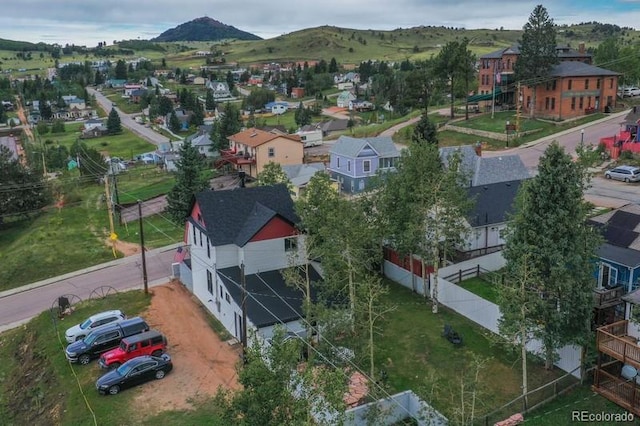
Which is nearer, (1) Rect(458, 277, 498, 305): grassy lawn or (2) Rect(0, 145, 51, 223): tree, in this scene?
(1) Rect(458, 277, 498, 305): grassy lawn

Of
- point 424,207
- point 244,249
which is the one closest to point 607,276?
point 424,207

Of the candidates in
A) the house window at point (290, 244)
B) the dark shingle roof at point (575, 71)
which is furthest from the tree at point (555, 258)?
the dark shingle roof at point (575, 71)

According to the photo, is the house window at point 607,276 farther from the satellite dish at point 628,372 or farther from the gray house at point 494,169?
the gray house at point 494,169

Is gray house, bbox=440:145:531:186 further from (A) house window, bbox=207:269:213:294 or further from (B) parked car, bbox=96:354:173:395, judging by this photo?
(B) parked car, bbox=96:354:173:395

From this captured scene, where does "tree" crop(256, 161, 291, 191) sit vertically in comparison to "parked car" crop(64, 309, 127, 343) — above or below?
above

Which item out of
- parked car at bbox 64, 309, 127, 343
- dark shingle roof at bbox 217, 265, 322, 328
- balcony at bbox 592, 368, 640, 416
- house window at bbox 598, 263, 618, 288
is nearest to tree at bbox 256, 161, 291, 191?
dark shingle roof at bbox 217, 265, 322, 328

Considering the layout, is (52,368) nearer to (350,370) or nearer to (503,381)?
(350,370)

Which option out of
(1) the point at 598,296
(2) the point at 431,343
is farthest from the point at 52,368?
(1) the point at 598,296
